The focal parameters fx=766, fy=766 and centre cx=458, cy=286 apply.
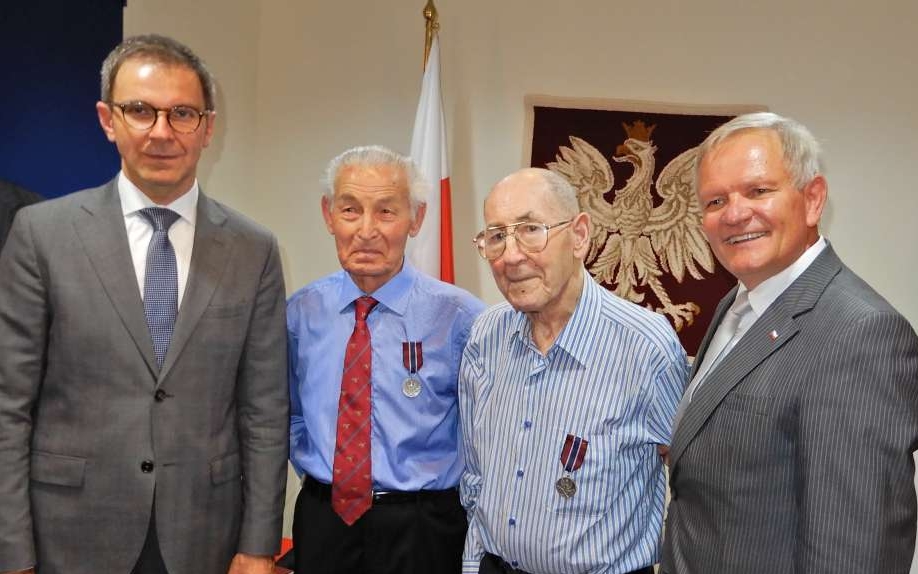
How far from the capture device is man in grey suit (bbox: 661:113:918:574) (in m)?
1.20

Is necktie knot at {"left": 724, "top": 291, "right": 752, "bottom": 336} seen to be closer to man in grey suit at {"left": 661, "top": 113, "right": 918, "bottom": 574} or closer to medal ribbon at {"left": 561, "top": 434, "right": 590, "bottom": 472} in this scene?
man in grey suit at {"left": 661, "top": 113, "right": 918, "bottom": 574}

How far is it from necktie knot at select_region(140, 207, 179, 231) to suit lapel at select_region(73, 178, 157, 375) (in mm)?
53

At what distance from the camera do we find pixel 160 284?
173 cm

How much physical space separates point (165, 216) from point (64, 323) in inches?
12.6

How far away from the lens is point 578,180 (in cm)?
360

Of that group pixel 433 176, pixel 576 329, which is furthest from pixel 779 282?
pixel 433 176

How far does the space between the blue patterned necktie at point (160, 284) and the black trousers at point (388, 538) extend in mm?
622

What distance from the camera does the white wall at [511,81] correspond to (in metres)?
3.28

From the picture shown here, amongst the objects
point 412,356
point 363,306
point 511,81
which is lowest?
point 412,356

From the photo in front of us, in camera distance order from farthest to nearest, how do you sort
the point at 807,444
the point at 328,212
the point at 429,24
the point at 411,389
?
the point at 429,24 → the point at 328,212 → the point at 411,389 → the point at 807,444

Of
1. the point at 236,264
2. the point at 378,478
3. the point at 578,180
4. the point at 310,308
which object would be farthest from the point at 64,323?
the point at 578,180

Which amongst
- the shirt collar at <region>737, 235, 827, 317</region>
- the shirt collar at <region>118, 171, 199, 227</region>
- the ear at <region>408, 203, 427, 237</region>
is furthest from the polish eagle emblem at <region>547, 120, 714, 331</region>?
the shirt collar at <region>118, 171, 199, 227</region>

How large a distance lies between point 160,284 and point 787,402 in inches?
52.1

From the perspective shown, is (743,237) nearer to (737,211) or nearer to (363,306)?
(737,211)
